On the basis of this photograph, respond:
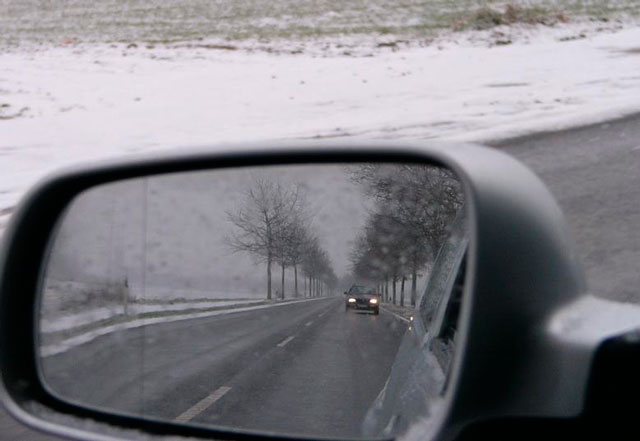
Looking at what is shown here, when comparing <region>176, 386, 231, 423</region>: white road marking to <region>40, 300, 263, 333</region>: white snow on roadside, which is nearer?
<region>176, 386, 231, 423</region>: white road marking

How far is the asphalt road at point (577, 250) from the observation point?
5.76ft

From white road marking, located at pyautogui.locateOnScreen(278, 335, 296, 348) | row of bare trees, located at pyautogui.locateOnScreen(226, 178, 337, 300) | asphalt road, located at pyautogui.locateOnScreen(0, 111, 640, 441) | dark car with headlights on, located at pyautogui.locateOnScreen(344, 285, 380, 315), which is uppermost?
row of bare trees, located at pyautogui.locateOnScreen(226, 178, 337, 300)

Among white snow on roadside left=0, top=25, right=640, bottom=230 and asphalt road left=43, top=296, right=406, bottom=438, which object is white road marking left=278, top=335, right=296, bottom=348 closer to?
asphalt road left=43, top=296, right=406, bottom=438

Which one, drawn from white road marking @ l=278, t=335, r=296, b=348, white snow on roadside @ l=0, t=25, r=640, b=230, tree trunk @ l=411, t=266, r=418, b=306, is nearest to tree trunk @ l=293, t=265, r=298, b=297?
white road marking @ l=278, t=335, r=296, b=348

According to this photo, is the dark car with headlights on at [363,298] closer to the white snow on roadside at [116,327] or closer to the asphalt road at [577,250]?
the asphalt road at [577,250]

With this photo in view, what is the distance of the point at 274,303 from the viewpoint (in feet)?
6.38

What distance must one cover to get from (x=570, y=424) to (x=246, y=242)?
35.1 inches

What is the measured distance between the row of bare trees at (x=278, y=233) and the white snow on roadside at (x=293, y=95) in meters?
6.99

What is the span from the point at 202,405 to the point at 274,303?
11.6 inches

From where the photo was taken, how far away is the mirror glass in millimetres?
A: 1732

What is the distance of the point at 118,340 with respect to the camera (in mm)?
2113

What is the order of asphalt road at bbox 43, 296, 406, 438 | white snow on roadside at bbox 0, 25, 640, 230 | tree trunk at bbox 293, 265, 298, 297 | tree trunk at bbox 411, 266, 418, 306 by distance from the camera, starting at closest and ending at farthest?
asphalt road at bbox 43, 296, 406, 438 → tree trunk at bbox 411, 266, 418, 306 → tree trunk at bbox 293, 265, 298, 297 → white snow on roadside at bbox 0, 25, 640, 230

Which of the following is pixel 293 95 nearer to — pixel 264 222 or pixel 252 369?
pixel 264 222

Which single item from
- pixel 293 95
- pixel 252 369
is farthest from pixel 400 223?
pixel 293 95
